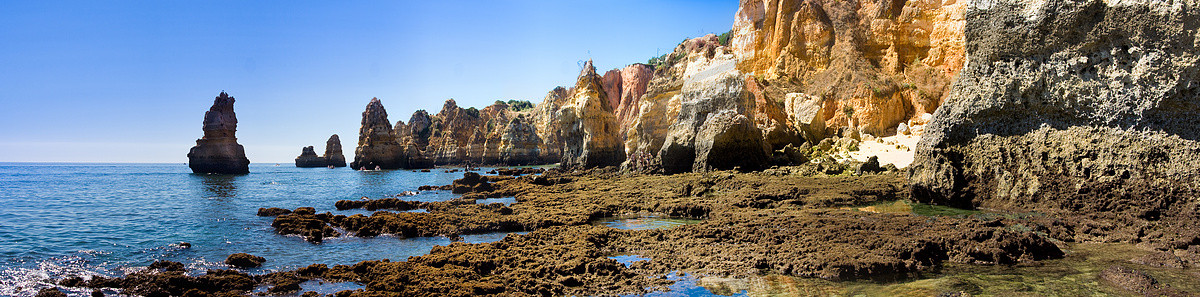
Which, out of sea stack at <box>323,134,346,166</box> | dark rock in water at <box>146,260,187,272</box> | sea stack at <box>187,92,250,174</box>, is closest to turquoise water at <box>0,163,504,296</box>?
dark rock in water at <box>146,260,187,272</box>

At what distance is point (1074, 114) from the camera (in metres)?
11.7

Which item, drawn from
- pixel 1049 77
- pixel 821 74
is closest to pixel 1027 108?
pixel 1049 77

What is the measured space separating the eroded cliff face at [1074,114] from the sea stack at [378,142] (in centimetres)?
5555

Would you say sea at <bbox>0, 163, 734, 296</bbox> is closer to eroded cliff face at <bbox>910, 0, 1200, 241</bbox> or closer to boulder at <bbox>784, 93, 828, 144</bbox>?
eroded cliff face at <bbox>910, 0, 1200, 241</bbox>

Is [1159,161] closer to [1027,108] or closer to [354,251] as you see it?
[1027,108]

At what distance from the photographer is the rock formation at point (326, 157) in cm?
7969

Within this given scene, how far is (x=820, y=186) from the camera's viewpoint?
57.0ft

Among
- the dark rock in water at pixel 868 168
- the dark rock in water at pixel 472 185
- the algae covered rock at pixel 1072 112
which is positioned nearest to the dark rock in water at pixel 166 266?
the algae covered rock at pixel 1072 112

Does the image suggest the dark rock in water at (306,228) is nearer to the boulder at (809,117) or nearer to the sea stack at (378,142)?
the boulder at (809,117)

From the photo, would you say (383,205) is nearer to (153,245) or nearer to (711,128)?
(153,245)

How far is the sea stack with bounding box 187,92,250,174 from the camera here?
53156 mm

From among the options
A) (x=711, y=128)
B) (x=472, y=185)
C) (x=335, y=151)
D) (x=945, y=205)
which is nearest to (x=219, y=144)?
(x=335, y=151)

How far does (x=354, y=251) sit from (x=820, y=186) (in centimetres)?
1246

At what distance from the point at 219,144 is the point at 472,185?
36.6 m
